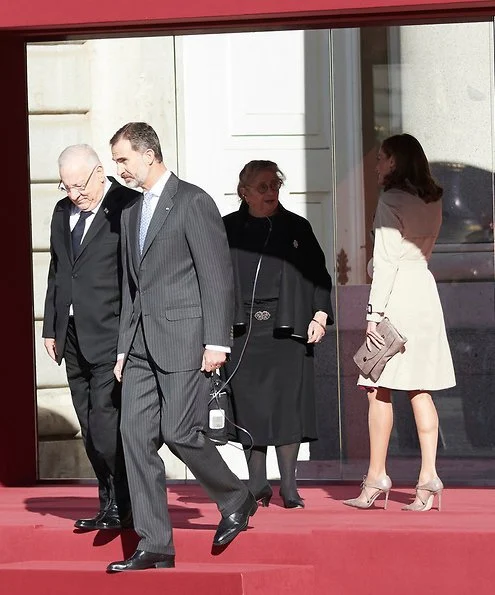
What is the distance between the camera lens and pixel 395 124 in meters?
9.06

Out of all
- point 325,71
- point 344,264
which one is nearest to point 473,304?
point 344,264

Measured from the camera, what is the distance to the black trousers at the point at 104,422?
7082 millimetres

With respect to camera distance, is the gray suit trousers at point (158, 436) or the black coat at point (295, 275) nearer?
the gray suit trousers at point (158, 436)

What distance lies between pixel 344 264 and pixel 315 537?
99.5 inches

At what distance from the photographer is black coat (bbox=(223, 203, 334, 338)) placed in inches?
305

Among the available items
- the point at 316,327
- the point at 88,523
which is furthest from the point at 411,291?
the point at 88,523

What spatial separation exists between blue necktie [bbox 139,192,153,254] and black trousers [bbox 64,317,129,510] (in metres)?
0.65

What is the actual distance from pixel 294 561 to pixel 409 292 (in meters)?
1.40

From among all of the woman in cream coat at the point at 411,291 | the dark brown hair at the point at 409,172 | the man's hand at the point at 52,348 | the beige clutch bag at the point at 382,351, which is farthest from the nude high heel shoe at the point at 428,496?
the man's hand at the point at 52,348

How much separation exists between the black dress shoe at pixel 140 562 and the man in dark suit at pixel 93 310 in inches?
16.6

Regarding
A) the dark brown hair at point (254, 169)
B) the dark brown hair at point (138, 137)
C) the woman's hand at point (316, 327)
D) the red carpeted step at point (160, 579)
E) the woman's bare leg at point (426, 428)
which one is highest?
the dark brown hair at point (138, 137)

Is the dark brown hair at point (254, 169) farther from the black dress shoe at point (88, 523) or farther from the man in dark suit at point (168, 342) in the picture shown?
the black dress shoe at point (88, 523)

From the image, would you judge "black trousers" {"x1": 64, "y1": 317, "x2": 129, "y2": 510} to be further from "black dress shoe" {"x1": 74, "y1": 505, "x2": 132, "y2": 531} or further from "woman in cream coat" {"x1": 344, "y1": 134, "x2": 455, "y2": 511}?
"woman in cream coat" {"x1": 344, "y1": 134, "x2": 455, "y2": 511}

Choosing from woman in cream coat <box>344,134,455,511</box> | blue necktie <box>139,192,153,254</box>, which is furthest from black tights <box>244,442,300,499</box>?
blue necktie <box>139,192,153,254</box>
